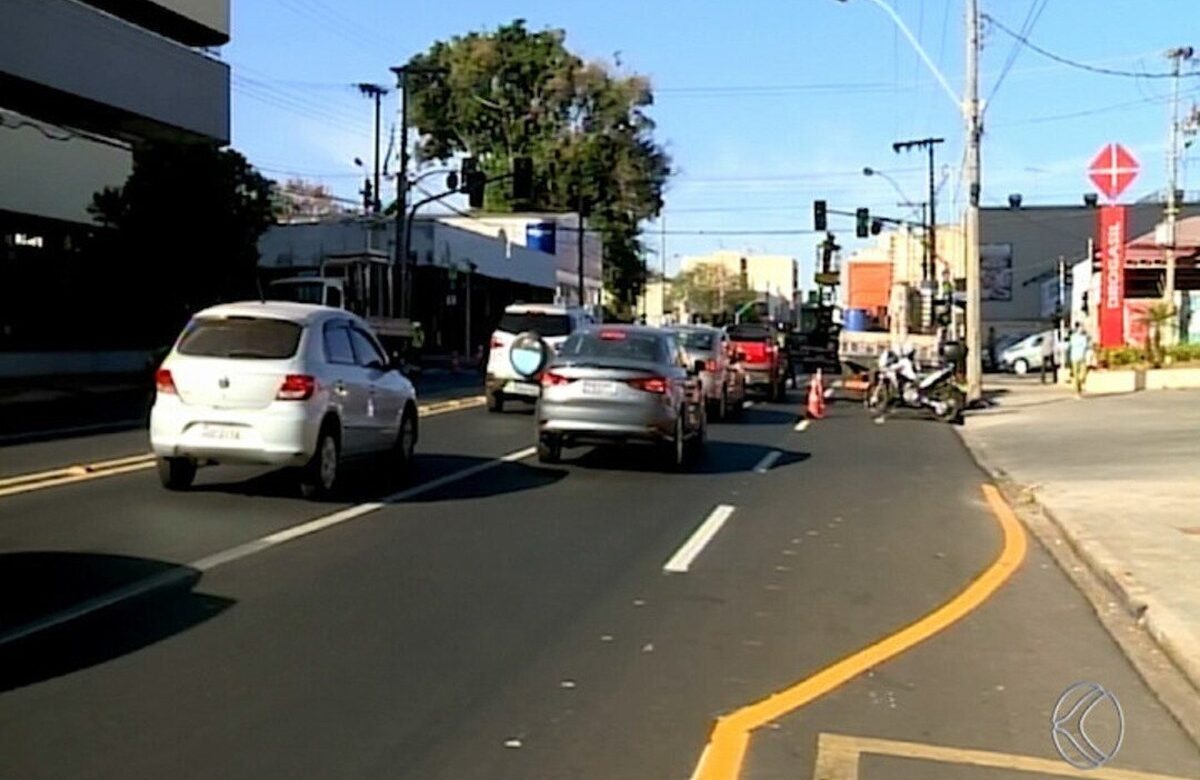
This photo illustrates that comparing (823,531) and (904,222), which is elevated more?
(904,222)

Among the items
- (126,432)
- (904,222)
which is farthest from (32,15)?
(904,222)

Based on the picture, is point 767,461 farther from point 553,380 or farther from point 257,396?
point 257,396

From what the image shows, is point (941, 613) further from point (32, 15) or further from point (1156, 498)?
point (32, 15)

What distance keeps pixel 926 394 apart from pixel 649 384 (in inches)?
577

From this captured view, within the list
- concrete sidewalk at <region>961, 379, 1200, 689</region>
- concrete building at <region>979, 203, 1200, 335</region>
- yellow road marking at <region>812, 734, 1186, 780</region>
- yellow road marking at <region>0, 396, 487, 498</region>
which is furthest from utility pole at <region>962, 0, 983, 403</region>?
concrete building at <region>979, 203, 1200, 335</region>

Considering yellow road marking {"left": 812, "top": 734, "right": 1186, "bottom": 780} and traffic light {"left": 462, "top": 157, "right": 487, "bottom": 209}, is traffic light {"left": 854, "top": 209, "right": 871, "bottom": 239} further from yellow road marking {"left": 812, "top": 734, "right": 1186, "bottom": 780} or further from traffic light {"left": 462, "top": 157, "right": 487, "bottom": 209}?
yellow road marking {"left": 812, "top": 734, "right": 1186, "bottom": 780}

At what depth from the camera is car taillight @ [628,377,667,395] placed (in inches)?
722

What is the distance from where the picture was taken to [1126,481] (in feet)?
60.7

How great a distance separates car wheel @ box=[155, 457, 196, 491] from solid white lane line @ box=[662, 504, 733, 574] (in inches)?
187

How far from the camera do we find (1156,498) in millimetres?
16562

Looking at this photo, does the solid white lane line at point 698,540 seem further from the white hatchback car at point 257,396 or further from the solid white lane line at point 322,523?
the white hatchback car at point 257,396

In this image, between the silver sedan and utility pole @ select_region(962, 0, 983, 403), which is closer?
the silver sedan

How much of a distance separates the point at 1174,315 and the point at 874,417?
1632 cm

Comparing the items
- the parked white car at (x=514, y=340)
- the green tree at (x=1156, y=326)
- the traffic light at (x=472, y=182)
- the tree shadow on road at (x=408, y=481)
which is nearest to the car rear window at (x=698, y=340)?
the parked white car at (x=514, y=340)
